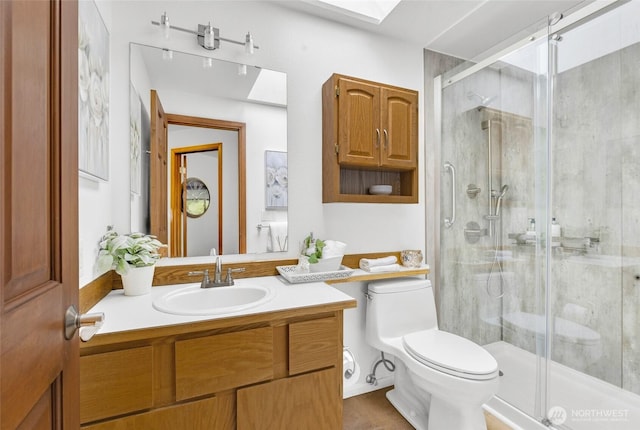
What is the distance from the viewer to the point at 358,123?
173cm

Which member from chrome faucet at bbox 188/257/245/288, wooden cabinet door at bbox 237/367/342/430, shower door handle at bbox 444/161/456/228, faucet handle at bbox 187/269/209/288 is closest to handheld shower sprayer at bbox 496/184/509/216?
shower door handle at bbox 444/161/456/228

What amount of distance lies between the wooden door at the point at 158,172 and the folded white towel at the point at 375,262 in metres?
1.12

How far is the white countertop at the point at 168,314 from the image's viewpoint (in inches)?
39.5

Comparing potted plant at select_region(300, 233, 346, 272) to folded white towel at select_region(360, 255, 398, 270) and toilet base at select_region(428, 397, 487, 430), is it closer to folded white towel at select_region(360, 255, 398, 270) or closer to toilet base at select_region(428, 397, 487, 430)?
folded white towel at select_region(360, 255, 398, 270)

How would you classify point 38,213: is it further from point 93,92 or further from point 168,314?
point 93,92

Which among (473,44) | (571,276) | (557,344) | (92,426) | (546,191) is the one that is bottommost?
(557,344)

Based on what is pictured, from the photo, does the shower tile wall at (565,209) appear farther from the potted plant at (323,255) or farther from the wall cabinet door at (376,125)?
the potted plant at (323,255)

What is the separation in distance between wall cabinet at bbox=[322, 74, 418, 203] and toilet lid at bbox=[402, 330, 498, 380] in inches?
31.7

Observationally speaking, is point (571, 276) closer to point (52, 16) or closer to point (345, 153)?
point (345, 153)

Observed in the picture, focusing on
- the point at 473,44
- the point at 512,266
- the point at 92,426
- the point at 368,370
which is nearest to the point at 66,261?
the point at 92,426

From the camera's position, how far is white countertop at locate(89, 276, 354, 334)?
1003 mm

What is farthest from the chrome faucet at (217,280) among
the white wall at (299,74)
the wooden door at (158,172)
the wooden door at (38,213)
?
the wooden door at (38,213)

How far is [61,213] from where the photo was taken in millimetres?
576

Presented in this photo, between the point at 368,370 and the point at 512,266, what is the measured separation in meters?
1.25
